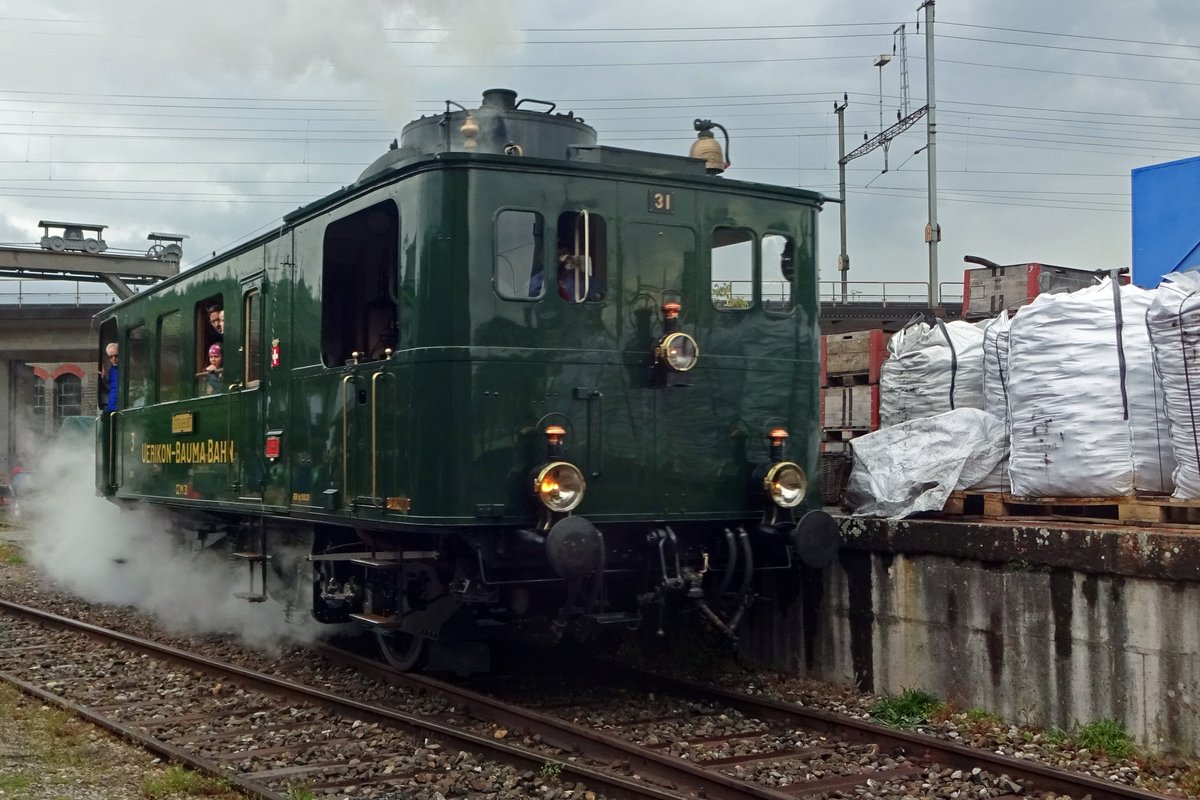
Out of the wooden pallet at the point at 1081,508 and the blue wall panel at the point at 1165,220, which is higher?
the blue wall panel at the point at 1165,220

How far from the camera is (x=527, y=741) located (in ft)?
21.2

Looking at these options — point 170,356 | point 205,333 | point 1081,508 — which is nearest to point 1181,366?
point 1081,508

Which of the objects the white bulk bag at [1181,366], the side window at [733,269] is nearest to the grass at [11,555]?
the side window at [733,269]

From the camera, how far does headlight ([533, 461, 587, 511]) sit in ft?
21.1

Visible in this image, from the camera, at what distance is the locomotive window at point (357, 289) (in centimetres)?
774

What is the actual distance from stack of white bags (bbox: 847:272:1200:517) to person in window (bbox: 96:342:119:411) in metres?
8.40

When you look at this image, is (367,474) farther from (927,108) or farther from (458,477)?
(927,108)

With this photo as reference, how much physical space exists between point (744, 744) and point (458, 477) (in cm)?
210

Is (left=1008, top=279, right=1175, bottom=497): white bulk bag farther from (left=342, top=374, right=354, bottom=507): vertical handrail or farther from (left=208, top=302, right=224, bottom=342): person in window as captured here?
(left=208, top=302, right=224, bottom=342): person in window

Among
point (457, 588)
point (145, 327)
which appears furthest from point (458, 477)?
point (145, 327)

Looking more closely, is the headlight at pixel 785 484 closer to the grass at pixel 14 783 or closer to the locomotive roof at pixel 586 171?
the locomotive roof at pixel 586 171

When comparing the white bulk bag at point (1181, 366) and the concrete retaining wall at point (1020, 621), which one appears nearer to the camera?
the concrete retaining wall at point (1020, 621)

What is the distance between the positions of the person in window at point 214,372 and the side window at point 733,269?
4268 millimetres

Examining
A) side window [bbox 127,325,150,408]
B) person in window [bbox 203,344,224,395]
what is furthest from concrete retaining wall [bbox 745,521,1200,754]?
side window [bbox 127,325,150,408]
